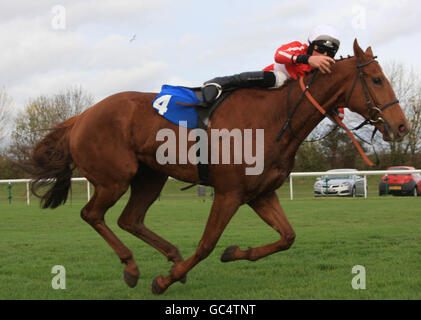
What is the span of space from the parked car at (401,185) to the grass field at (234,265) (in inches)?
404

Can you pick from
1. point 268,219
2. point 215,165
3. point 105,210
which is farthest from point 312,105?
point 105,210

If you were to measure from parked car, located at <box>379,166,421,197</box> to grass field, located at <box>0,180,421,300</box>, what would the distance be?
10.3 m

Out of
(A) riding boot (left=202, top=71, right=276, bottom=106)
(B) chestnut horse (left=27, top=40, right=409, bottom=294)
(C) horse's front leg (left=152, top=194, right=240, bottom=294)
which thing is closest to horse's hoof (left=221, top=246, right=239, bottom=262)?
(B) chestnut horse (left=27, top=40, right=409, bottom=294)

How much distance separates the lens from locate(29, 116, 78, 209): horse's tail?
5.02 meters

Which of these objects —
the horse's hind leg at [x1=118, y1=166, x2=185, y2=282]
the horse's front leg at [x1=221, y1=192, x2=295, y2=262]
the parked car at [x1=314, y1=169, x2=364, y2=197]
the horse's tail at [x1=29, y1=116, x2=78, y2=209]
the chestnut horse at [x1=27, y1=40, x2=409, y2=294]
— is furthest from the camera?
the parked car at [x1=314, y1=169, x2=364, y2=197]

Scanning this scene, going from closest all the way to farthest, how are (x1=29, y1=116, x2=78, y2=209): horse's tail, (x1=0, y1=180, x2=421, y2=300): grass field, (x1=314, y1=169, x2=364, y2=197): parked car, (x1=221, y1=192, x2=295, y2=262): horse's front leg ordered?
(x1=0, y1=180, x2=421, y2=300): grass field
(x1=221, y1=192, x2=295, y2=262): horse's front leg
(x1=29, y1=116, x2=78, y2=209): horse's tail
(x1=314, y1=169, x2=364, y2=197): parked car

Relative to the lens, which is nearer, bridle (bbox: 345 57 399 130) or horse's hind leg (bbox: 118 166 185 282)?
bridle (bbox: 345 57 399 130)

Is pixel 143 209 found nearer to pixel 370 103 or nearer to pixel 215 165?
pixel 215 165

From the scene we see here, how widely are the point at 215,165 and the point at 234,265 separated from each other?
5.65 feet

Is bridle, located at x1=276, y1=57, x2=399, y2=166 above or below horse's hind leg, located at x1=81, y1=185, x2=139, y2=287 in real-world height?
above

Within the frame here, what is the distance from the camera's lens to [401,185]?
787 inches

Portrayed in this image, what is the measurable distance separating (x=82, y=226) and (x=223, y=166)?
7068 millimetres

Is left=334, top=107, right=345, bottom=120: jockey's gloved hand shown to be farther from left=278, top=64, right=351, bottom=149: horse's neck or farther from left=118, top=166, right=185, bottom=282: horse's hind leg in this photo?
left=118, top=166, right=185, bottom=282: horse's hind leg
